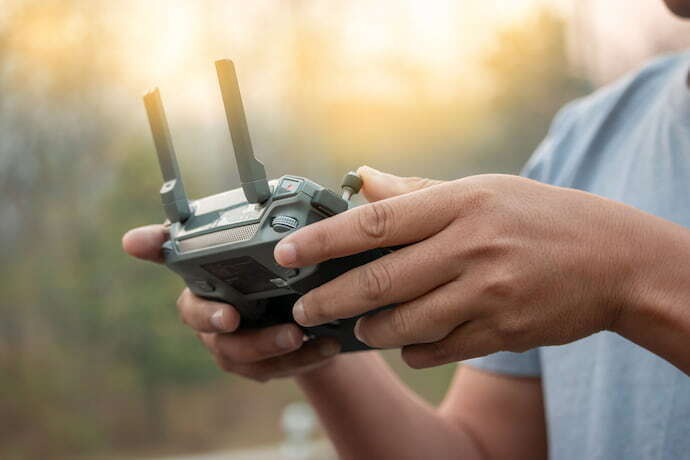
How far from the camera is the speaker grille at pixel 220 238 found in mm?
547

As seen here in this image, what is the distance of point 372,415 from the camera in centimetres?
87

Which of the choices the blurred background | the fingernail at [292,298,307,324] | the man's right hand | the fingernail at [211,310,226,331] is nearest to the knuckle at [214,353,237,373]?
the man's right hand

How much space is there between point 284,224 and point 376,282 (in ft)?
0.28

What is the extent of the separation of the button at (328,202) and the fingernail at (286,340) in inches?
6.7

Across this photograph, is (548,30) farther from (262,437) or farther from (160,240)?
(160,240)

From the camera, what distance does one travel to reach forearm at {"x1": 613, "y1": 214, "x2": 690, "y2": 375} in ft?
1.68

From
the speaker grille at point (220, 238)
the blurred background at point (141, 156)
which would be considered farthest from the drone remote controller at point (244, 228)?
the blurred background at point (141, 156)

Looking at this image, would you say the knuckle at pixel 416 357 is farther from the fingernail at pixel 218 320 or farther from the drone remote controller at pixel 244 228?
the fingernail at pixel 218 320

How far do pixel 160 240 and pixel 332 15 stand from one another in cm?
201

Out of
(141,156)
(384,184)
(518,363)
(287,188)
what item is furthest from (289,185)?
(141,156)

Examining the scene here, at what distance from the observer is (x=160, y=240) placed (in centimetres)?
71

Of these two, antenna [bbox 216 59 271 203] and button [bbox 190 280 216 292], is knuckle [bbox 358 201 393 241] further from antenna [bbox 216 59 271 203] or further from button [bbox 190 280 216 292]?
button [bbox 190 280 216 292]

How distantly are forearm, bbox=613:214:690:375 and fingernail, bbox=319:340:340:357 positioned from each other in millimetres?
293

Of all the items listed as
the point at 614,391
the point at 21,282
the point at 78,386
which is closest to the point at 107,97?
the point at 21,282
